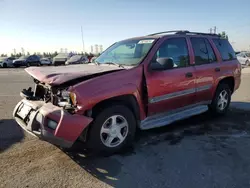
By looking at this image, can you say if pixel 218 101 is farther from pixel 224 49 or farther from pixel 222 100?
pixel 224 49

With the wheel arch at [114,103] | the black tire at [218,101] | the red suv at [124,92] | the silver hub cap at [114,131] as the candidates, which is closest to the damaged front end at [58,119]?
the red suv at [124,92]

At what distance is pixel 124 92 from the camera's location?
3658mm

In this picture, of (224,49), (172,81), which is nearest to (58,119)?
(172,81)

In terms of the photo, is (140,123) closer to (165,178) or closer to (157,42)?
(165,178)

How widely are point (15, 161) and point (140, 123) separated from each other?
1995 millimetres

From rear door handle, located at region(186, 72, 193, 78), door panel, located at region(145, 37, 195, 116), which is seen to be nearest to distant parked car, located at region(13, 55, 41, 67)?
door panel, located at region(145, 37, 195, 116)

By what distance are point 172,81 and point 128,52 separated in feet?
3.27

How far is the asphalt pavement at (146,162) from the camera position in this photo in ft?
9.91

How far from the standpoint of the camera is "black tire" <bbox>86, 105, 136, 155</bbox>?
3465 millimetres

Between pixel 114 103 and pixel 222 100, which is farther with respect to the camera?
pixel 222 100

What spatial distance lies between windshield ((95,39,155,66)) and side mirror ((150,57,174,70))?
0.24m

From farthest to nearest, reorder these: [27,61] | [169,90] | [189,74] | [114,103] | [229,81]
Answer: [27,61], [229,81], [189,74], [169,90], [114,103]

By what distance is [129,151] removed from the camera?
12.7ft

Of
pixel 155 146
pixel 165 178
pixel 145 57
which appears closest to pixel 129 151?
pixel 155 146
